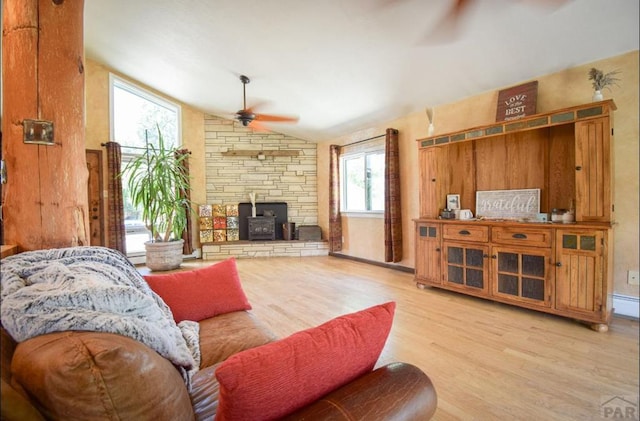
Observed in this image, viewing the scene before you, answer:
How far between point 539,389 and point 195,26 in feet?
14.5

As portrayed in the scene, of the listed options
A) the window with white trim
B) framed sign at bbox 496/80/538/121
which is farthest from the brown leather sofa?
the window with white trim

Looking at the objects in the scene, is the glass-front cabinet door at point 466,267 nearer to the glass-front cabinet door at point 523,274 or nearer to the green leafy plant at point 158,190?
the glass-front cabinet door at point 523,274

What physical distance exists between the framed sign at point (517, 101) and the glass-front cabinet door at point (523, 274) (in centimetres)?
133

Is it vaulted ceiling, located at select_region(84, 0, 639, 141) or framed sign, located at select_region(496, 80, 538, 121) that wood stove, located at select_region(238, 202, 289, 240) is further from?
framed sign, located at select_region(496, 80, 538, 121)

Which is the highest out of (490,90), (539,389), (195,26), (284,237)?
(195,26)

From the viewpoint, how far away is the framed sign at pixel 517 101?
9.55 feet

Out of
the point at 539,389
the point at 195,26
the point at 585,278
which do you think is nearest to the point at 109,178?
the point at 195,26

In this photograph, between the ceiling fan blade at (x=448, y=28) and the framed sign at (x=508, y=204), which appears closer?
the ceiling fan blade at (x=448, y=28)

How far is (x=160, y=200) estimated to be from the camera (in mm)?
4492

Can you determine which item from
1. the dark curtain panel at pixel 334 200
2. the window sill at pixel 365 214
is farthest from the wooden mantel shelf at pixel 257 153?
the window sill at pixel 365 214

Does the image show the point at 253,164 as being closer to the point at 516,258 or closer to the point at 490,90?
the point at 490,90

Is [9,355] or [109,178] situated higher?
[109,178]

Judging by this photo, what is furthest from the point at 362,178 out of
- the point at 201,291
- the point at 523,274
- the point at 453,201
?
the point at 201,291

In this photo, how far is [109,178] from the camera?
15.6 ft
